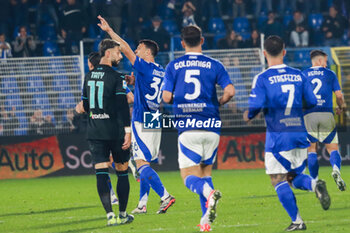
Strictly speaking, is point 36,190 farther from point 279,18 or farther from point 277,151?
point 279,18

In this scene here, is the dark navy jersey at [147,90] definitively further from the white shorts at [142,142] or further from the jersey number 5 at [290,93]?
the jersey number 5 at [290,93]

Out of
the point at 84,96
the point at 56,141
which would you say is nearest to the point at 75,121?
the point at 56,141

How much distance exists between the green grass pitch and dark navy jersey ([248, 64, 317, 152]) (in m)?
0.97

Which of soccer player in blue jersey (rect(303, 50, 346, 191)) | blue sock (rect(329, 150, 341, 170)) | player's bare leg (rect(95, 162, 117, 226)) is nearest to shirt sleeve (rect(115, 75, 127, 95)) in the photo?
player's bare leg (rect(95, 162, 117, 226))

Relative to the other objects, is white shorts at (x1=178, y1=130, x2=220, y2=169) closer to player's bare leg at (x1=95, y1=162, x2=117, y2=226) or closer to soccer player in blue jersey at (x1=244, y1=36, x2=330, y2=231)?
soccer player in blue jersey at (x1=244, y1=36, x2=330, y2=231)

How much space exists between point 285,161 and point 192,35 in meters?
1.65

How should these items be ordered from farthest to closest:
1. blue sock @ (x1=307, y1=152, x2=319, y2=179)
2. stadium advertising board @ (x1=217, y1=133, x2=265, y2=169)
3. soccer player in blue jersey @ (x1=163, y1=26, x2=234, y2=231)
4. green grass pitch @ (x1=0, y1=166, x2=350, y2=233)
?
stadium advertising board @ (x1=217, y1=133, x2=265, y2=169) → blue sock @ (x1=307, y1=152, x2=319, y2=179) → green grass pitch @ (x1=0, y1=166, x2=350, y2=233) → soccer player in blue jersey @ (x1=163, y1=26, x2=234, y2=231)

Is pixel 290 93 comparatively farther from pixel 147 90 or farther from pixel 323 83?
pixel 323 83

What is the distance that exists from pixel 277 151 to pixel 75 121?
35.9 feet

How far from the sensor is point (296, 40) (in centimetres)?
2178

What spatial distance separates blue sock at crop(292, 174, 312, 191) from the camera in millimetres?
7477

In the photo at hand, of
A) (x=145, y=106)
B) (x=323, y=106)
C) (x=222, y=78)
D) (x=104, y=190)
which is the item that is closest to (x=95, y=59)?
(x=145, y=106)

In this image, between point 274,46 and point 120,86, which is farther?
point 120,86

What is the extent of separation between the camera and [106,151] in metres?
8.62
